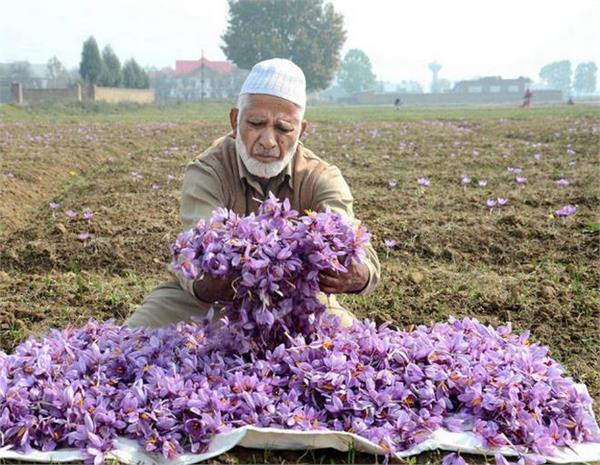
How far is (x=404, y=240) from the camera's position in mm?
7090

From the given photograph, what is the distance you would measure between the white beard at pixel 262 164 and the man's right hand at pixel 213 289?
818mm

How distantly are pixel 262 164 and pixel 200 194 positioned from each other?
0.39 meters

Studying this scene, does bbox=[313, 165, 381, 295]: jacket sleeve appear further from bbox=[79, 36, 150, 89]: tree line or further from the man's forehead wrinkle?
bbox=[79, 36, 150, 89]: tree line

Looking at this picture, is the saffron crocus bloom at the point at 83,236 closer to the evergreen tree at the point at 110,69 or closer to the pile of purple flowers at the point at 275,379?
the pile of purple flowers at the point at 275,379

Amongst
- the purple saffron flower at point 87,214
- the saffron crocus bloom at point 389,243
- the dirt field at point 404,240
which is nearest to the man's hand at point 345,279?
the dirt field at point 404,240

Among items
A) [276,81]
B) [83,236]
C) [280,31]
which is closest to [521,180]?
[83,236]

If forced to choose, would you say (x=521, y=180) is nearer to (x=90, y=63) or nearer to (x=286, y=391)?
(x=286, y=391)

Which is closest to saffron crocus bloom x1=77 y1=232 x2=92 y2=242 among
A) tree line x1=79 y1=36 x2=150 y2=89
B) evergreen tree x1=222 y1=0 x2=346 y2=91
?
tree line x1=79 y1=36 x2=150 y2=89

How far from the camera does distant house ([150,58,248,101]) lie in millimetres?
62969

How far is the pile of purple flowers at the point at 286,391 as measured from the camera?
3.07 m

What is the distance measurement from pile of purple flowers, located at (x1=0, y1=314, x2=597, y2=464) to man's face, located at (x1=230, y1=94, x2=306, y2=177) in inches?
36.2

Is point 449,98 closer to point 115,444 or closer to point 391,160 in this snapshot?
point 391,160

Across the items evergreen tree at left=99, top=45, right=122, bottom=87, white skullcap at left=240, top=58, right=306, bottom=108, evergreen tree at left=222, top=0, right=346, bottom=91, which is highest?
evergreen tree at left=222, top=0, right=346, bottom=91

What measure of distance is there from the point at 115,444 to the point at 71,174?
34.6 ft
